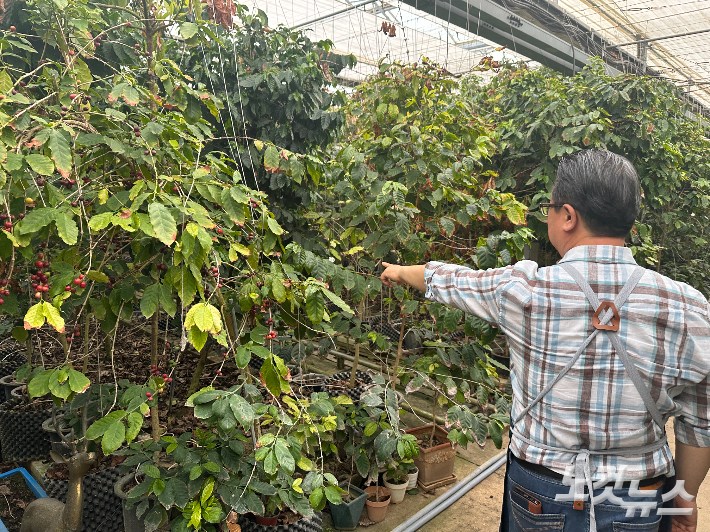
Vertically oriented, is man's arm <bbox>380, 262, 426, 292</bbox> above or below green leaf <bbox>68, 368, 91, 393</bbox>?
above

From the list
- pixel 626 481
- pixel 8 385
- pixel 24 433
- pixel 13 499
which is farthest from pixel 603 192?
pixel 8 385

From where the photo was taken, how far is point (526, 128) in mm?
3875

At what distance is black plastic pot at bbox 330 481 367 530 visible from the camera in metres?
2.13

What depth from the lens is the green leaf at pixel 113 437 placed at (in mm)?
1271

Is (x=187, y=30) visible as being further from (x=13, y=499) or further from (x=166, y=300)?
(x=13, y=499)

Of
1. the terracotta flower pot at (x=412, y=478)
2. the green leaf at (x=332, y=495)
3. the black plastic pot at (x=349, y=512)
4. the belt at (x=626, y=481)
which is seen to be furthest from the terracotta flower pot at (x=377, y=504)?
the belt at (x=626, y=481)

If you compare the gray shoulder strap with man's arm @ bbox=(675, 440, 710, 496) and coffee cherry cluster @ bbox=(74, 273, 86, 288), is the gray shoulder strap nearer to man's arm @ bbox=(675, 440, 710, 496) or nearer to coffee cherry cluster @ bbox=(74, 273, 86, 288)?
man's arm @ bbox=(675, 440, 710, 496)

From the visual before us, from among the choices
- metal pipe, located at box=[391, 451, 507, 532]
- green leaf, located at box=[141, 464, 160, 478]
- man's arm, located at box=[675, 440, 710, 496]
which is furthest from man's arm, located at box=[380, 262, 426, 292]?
metal pipe, located at box=[391, 451, 507, 532]

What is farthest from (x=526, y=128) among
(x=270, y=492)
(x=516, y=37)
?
(x=270, y=492)

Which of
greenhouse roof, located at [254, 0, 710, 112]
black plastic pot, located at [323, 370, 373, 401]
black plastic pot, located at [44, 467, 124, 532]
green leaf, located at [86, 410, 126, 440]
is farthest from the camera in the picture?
greenhouse roof, located at [254, 0, 710, 112]

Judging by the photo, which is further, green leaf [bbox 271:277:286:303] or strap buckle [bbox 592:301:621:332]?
green leaf [bbox 271:277:286:303]

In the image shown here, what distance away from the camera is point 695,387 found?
969 mm

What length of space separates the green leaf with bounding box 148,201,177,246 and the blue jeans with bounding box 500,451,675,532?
0.95 meters

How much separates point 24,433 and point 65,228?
1910 mm
